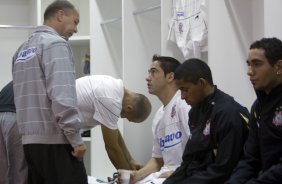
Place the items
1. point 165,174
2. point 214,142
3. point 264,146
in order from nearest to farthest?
point 264,146 < point 214,142 < point 165,174

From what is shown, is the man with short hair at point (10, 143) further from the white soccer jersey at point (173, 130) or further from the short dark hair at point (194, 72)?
the short dark hair at point (194, 72)

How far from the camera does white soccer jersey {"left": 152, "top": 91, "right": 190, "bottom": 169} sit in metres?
2.69

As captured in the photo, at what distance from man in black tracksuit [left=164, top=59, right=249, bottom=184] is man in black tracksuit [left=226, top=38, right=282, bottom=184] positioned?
73mm

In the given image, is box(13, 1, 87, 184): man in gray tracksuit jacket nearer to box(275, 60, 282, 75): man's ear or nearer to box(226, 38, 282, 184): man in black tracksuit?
box(226, 38, 282, 184): man in black tracksuit

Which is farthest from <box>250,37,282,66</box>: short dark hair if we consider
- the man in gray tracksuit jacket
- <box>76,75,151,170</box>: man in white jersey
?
<box>76,75,151,170</box>: man in white jersey

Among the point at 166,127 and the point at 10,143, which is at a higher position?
the point at 166,127

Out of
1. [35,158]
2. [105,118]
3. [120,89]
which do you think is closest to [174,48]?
[120,89]

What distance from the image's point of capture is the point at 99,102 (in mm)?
3027

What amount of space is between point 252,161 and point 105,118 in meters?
1.26

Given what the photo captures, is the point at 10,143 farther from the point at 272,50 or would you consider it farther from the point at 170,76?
the point at 272,50

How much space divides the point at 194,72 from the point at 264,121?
20.0 inches

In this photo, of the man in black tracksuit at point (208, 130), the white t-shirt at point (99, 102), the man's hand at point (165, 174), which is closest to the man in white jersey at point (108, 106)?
the white t-shirt at point (99, 102)

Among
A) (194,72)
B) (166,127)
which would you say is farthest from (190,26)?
(194,72)

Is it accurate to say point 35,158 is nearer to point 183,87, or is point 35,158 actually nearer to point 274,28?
point 183,87
